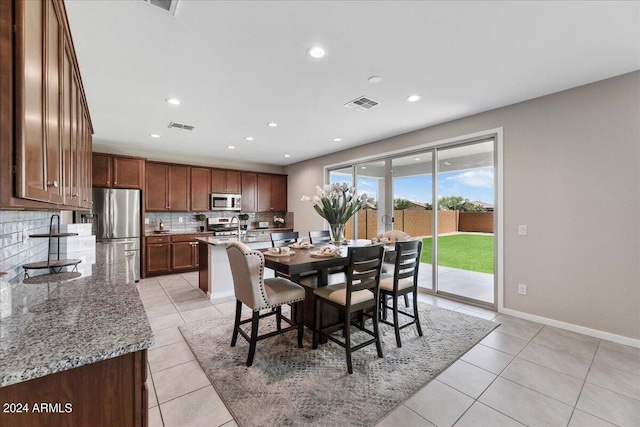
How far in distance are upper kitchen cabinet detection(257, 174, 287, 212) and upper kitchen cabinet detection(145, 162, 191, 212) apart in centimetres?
170

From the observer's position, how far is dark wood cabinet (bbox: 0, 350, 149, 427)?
2.69 feet

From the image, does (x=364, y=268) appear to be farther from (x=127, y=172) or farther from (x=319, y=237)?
(x=127, y=172)

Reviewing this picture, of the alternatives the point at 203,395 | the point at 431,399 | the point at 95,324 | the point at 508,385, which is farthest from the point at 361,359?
the point at 95,324

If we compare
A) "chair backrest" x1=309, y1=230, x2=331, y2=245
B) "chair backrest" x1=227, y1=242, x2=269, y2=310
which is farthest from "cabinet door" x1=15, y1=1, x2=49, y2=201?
"chair backrest" x1=309, y1=230, x2=331, y2=245

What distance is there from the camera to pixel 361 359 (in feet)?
7.88

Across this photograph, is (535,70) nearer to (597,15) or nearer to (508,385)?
(597,15)

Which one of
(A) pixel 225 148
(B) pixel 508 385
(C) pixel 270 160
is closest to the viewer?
(B) pixel 508 385

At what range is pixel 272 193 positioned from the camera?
712 cm

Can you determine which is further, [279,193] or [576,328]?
[279,193]

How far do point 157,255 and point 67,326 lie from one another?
4.76m

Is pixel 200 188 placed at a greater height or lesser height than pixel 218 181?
lesser

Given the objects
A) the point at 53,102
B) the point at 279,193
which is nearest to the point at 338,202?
the point at 53,102

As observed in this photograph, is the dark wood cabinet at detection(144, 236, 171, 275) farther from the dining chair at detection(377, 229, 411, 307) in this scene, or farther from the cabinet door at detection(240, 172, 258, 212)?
the dining chair at detection(377, 229, 411, 307)

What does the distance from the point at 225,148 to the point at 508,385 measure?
551 cm
